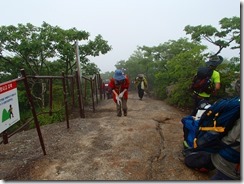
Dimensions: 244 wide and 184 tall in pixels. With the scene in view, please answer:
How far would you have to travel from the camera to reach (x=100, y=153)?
3730mm

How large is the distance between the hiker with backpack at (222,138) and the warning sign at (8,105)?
2400 mm

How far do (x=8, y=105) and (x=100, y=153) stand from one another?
1.50 metres

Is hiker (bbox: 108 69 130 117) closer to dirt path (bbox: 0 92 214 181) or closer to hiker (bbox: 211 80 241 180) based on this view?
dirt path (bbox: 0 92 214 181)

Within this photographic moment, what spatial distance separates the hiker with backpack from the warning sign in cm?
240

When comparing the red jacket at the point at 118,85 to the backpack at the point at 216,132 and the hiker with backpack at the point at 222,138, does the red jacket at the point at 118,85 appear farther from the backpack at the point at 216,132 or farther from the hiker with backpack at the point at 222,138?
the hiker with backpack at the point at 222,138

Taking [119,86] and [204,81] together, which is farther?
[119,86]

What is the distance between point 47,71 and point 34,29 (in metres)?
1.89

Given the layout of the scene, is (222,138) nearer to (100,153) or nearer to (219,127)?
(219,127)

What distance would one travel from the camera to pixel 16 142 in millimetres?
4516

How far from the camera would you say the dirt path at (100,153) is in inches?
120

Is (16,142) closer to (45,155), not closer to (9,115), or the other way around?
(45,155)

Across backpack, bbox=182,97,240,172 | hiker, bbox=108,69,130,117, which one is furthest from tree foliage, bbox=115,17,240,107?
backpack, bbox=182,97,240,172

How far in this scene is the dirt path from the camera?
3.06 m

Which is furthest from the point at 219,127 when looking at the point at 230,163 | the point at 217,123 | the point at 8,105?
the point at 8,105
